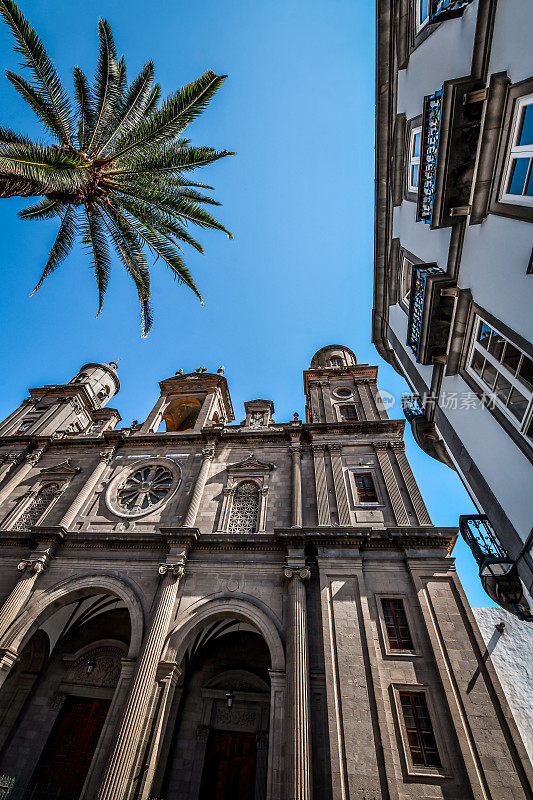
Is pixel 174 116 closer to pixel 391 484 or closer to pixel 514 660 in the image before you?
pixel 391 484

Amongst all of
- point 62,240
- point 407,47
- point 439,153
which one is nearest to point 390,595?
point 439,153

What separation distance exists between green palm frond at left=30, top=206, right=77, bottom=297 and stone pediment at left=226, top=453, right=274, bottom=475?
Result: 36.9 ft

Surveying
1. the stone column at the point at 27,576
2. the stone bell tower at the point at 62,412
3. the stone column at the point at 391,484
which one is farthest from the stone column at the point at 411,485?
the stone bell tower at the point at 62,412

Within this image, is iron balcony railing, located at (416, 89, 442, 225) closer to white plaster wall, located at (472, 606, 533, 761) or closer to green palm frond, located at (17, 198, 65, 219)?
green palm frond, located at (17, 198, 65, 219)

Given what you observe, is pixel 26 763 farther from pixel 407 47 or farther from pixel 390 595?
pixel 407 47

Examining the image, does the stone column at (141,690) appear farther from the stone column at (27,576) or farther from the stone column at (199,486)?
the stone column at (27,576)

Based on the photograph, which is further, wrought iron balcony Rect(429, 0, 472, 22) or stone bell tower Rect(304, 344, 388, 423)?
stone bell tower Rect(304, 344, 388, 423)

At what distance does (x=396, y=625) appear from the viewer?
37.6ft

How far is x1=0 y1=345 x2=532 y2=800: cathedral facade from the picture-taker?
30.5 ft

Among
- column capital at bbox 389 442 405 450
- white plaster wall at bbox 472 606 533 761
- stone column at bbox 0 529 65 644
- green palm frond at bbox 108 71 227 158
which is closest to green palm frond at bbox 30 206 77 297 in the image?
green palm frond at bbox 108 71 227 158

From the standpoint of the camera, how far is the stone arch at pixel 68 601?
12453 mm

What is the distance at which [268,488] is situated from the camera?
56.0 ft

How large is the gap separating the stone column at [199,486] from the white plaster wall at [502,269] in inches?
512

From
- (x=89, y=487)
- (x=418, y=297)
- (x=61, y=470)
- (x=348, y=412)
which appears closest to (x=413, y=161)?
(x=418, y=297)
